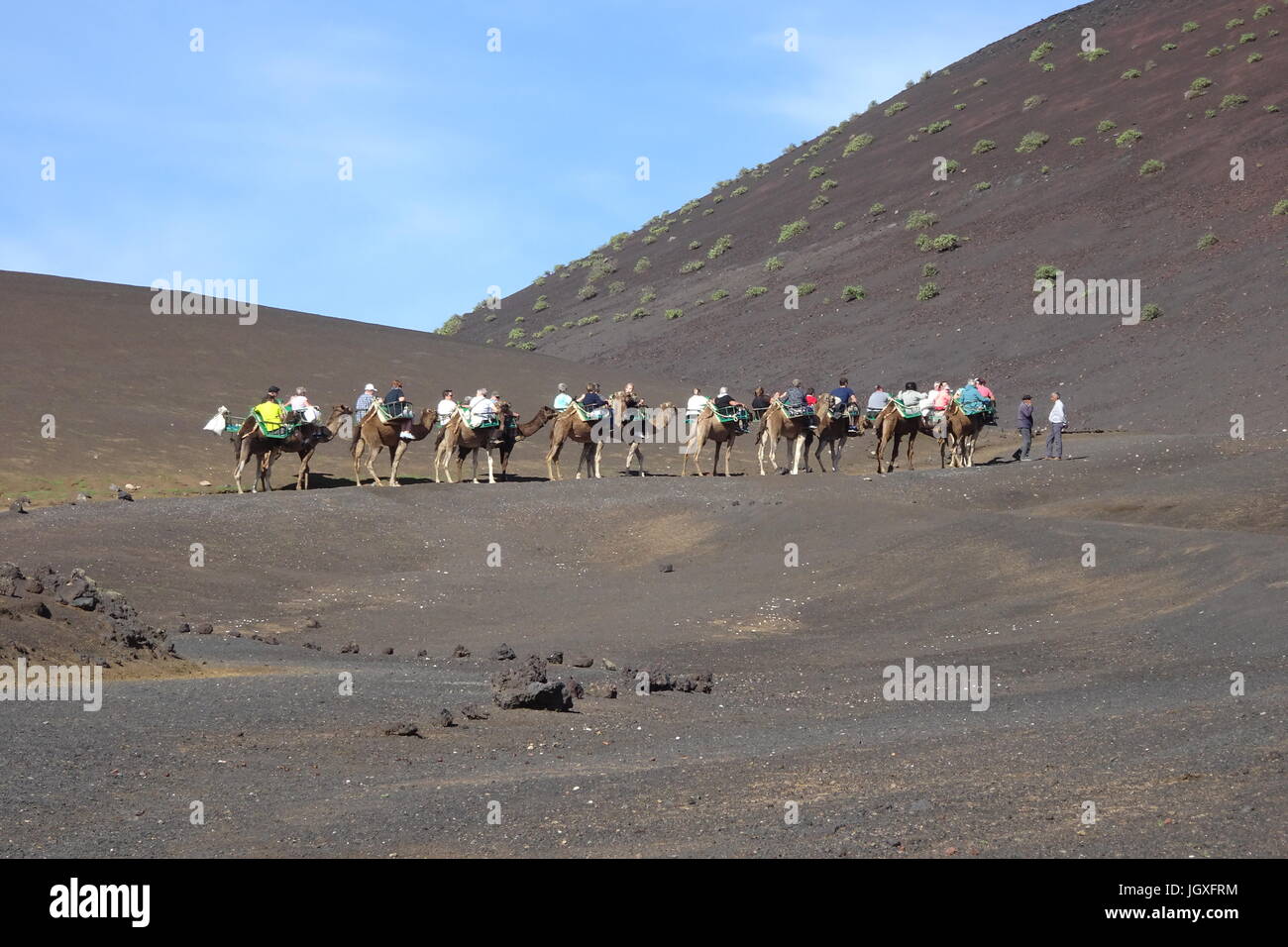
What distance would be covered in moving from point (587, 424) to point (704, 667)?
16192 millimetres

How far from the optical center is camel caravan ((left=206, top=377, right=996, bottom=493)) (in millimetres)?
34250

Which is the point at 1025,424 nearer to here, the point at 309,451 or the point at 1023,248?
the point at 309,451

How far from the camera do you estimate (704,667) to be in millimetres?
19984

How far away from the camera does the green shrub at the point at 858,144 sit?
332 ft

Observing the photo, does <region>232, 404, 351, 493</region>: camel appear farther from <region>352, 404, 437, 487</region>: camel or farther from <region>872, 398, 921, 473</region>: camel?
<region>872, 398, 921, 473</region>: camel

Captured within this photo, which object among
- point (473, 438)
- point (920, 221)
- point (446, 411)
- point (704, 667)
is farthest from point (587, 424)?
point (920, 221)

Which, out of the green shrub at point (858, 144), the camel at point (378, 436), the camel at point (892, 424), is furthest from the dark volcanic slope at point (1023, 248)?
the camel at point (378, 436)

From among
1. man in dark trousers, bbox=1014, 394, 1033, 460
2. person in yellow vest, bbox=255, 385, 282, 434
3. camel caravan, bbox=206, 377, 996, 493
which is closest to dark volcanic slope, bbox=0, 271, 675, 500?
camel caravan, bbox=206, 377, 996, 493

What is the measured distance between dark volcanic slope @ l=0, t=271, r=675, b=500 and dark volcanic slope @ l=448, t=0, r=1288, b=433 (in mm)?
11744

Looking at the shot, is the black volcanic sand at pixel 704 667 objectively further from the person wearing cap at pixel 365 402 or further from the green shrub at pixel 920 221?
the green shrub at pixel 920 221

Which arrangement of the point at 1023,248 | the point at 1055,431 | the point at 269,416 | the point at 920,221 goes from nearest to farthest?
the point at 269,416
the point at 1055,431
the point at 1023,248
the point at 920,221

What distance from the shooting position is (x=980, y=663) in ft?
61.6
